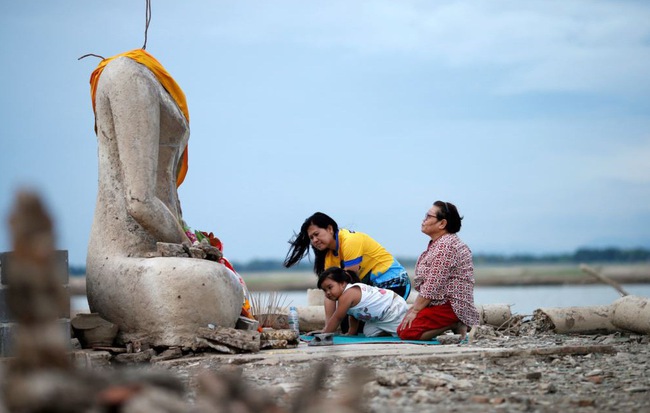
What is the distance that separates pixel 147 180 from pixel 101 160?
63cm

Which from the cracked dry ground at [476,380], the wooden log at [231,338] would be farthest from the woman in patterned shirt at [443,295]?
the wooden log at [231,338]

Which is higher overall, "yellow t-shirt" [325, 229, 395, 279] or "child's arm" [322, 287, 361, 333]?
"yellow t-shirt" [325, 229, 395, 279]

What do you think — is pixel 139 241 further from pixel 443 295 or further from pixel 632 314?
pixel 632 314

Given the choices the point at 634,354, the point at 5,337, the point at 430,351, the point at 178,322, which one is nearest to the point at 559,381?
the point at 430,351

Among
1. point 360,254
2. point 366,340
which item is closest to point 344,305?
point 366,340

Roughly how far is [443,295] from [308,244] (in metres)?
1.95

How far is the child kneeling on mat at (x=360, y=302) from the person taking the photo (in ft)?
31.2

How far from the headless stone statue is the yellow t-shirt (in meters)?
2.35

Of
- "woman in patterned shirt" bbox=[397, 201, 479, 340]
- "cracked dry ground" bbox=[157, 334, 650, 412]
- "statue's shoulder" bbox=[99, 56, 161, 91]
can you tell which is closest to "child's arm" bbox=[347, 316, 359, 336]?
"woman in patterned shirt" bbox=[397, 201, 479, 340]

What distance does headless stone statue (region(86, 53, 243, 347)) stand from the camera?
768 centimetres

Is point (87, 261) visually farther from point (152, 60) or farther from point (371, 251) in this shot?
point (371, 251)

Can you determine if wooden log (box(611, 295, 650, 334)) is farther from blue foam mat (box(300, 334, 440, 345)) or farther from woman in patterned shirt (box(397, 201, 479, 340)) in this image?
blue foam mat (box(300, 334, 440, 345))

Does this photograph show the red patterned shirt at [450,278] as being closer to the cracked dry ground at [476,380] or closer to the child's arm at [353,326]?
the child's arm at [353,326]

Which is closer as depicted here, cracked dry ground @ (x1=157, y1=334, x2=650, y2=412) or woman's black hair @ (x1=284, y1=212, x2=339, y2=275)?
cracked dry ground @ (x1=157, y1=334, x2=650, y2=412)
